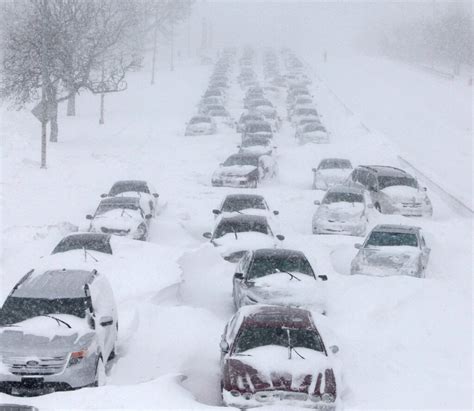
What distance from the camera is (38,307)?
10438 mm

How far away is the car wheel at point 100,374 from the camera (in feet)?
31.7

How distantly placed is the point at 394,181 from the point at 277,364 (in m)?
15.0

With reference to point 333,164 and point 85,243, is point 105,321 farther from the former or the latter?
point 333,164

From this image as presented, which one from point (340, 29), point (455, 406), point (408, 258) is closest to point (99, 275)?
point (455, 406)

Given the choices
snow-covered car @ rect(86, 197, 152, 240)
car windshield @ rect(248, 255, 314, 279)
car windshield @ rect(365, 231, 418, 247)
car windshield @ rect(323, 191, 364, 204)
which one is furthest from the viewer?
car windshield @ rect(323, 191, 364, 204)

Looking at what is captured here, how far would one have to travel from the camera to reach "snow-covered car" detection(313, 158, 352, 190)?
26.4 m

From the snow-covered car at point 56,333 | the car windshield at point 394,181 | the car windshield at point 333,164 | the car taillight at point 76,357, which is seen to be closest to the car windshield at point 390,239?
the car windshield at point 394,181

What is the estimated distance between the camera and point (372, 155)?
33.1 m

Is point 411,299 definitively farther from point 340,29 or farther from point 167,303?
point 340,29

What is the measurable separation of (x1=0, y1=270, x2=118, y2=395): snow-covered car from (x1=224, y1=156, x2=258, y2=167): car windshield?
604 inches

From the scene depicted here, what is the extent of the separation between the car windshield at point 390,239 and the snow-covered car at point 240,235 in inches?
92.0

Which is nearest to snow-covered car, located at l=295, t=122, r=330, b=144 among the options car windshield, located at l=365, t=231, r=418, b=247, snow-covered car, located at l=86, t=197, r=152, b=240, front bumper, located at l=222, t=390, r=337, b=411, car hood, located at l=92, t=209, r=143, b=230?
snow-covered car, located at l=86, t=197, r=152, b=240

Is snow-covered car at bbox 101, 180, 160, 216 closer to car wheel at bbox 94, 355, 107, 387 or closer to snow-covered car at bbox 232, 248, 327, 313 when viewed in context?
snow-covered car at bbox 232, 248, 327, 313

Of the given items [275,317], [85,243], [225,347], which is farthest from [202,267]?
[225,347]
